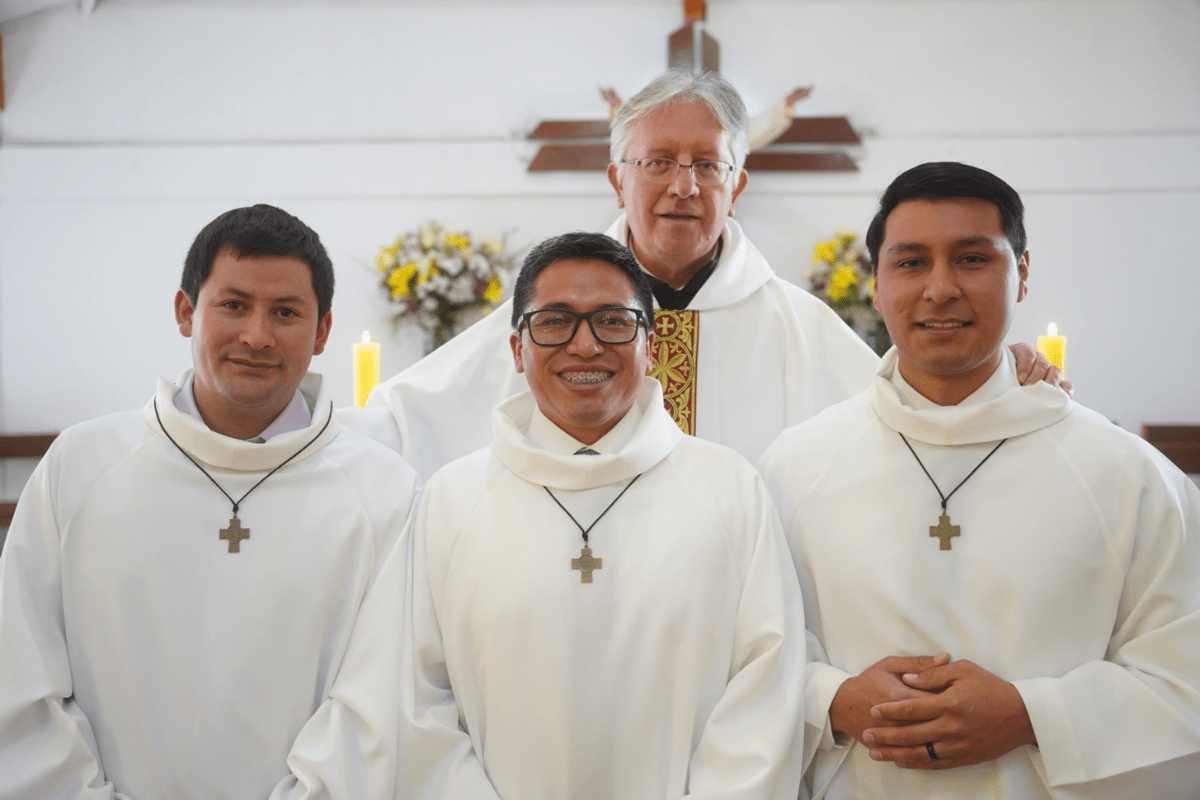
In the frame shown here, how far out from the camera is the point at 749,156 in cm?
761

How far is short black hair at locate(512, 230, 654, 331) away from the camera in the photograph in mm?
2480

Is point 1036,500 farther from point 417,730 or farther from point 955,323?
point 417,730

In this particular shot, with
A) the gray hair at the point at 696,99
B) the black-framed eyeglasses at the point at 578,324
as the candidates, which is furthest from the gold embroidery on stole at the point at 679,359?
the black-framed eyeglasses at the point at 578,324

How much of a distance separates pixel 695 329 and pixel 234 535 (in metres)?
1.73

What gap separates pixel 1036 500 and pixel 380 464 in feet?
5.45

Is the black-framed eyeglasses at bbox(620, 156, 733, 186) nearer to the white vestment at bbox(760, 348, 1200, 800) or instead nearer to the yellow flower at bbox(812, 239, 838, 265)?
Answer: the white vestment at bbox(760, 348, 1200, 800)

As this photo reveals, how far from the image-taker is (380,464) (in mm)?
2635

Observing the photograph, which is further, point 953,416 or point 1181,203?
point 1181,203

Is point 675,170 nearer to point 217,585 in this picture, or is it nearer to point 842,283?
point 217,585

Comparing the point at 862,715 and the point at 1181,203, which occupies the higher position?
the point at 1181,203

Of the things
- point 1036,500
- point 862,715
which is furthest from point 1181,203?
point 862,715

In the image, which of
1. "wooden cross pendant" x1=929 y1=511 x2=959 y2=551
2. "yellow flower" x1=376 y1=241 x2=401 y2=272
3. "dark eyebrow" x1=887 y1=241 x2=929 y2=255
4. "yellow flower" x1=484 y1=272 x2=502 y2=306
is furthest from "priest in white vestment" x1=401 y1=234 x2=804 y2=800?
"yellow flower" x1=376 y1=241 x2=401 y2=272

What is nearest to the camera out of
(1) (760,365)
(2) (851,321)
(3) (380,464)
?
(3) (380,464)

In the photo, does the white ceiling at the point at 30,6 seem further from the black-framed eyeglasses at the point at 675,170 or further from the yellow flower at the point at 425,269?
the black-framed eyeglasses at the point at 675,170
